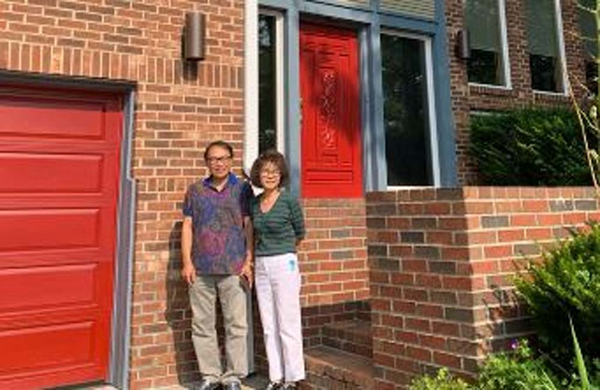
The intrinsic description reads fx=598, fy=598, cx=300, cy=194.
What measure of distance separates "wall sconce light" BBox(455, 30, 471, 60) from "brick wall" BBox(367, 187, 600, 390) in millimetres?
Result: 4544

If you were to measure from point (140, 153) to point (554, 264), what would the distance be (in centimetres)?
321

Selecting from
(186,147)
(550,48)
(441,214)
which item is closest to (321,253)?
(186,147)

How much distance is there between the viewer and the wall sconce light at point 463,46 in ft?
25.8

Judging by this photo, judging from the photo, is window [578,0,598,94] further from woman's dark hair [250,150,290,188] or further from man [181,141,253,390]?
man [181,141,253,390]

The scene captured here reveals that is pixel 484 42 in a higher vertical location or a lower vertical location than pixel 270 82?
higher

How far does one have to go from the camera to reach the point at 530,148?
6875 mm

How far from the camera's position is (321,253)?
5055 mm

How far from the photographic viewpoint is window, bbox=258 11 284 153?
615cm

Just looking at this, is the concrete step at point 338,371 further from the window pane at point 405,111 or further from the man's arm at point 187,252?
the window pane at point 405,111

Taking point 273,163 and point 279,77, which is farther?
point 279,77

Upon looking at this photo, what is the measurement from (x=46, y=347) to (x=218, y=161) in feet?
6.30

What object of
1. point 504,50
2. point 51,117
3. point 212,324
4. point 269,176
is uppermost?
point 504,50

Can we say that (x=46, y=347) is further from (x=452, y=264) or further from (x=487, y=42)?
(x=487, y=42)

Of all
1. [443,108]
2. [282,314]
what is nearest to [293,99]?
[443,108]
